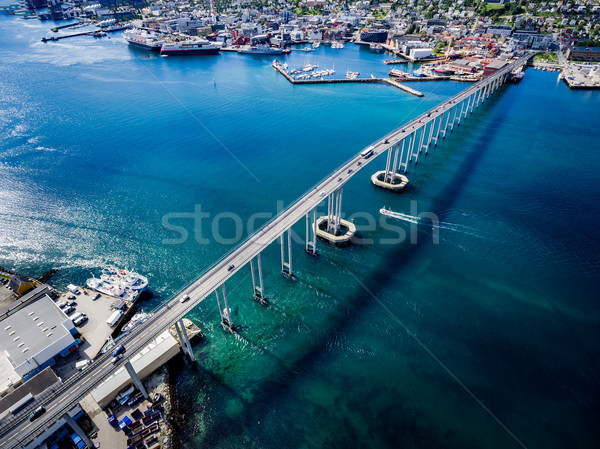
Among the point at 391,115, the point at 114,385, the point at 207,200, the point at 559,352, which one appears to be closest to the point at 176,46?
the point at 391,115

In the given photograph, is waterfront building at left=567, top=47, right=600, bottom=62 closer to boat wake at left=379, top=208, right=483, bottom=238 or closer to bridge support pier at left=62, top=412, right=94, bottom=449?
boat wake at left=379, top=208, right=483, bottom=238

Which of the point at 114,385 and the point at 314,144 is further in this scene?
the point at 314,144

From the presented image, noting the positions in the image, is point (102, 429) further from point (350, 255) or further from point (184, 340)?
point (350, 255)

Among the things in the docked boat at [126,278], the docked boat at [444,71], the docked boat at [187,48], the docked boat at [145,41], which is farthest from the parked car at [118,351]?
the docked boat at [145,41]

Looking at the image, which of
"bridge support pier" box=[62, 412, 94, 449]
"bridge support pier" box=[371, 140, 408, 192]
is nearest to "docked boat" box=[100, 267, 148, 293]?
"bridge support pier" box=[62, 412, 94, 449]

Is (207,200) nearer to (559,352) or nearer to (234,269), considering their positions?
(234,269)

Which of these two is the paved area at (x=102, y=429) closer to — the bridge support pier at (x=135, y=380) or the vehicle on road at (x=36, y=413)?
the bridge support pier at (x=135, y=380)
